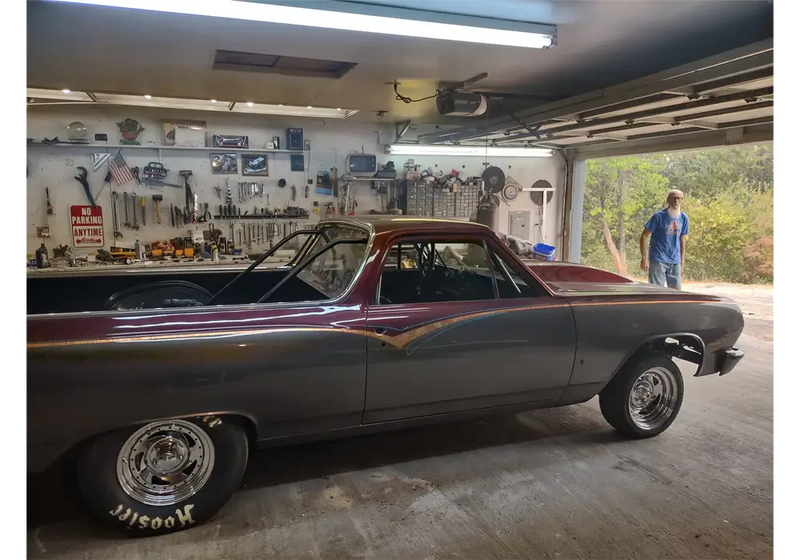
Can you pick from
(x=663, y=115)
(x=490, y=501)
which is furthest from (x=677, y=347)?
(x=663, y=115)

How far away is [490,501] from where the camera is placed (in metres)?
2.94

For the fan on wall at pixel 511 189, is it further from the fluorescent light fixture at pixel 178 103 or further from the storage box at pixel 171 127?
the storage box at pixel 171 127

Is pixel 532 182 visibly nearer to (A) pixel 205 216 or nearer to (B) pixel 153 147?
(A) pixel 205 216

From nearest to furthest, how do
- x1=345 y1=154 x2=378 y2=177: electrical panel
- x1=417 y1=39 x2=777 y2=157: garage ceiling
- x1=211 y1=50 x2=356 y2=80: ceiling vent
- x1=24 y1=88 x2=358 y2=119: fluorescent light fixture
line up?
x1=417 y1=39 x2=777 y2=157: garage ceiling
x1=211 y1=50 x2=356 y2=80: ceiling vent
x1=24 y1=88 x2=358 y2=119: fluorescent light fixture
x1=345 y1=154 x2=378 y2=177: electrical panel

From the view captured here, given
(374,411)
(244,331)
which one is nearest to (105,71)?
(244,331)

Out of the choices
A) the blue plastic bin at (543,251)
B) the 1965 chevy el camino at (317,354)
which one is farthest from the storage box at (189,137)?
the blue plastic bin at (543,251)

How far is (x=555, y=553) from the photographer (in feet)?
8.22

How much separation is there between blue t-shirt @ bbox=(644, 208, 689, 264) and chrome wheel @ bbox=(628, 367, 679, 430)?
3.47 meters

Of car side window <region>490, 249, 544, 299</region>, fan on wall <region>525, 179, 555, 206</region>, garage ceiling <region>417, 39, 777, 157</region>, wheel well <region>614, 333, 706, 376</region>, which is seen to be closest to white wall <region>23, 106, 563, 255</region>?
garage ceiling <region>417, 39, 777, 157</region>

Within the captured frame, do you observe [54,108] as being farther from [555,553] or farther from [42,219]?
[555,553]

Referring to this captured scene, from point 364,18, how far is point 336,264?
1.56 metres

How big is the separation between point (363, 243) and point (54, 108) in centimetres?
574

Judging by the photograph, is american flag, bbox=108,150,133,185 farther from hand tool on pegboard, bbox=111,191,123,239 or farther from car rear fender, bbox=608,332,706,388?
car rear fender, bbox=608,332,706,388

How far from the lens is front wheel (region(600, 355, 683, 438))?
3.70 metres
